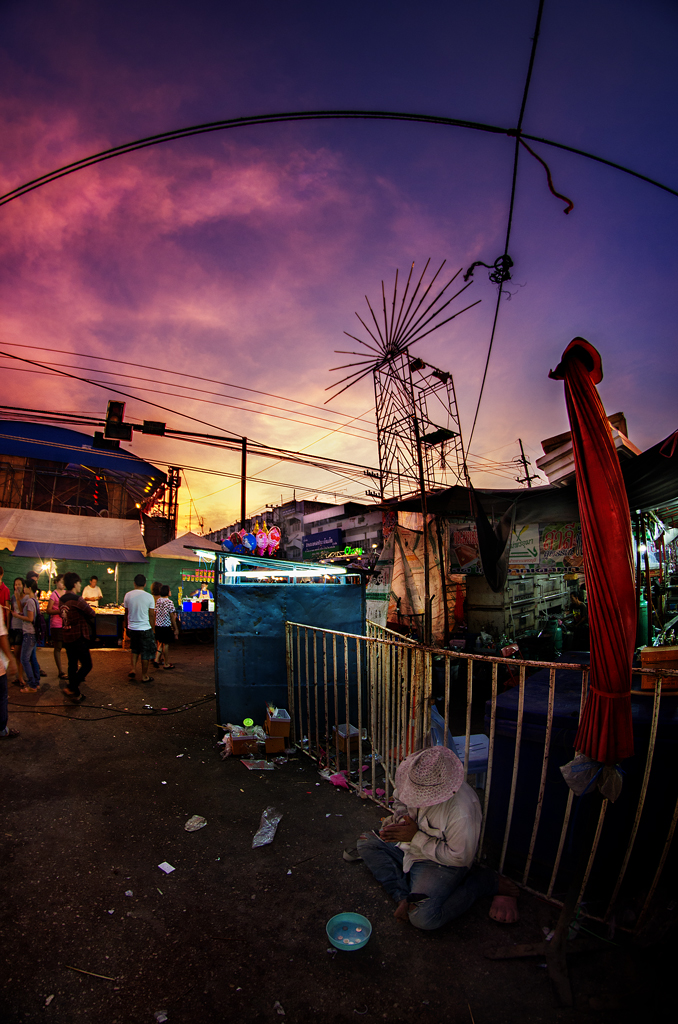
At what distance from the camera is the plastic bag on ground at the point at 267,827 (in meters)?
3.56

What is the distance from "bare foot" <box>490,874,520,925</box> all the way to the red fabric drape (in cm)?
128

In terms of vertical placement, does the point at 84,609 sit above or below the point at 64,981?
above

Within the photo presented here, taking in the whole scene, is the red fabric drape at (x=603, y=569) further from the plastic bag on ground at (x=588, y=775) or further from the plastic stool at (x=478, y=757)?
the plastic stool at (x=478, y=757)

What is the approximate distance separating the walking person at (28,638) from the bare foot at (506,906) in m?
8.45

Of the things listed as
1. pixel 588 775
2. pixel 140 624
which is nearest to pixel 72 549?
pixel 140 624

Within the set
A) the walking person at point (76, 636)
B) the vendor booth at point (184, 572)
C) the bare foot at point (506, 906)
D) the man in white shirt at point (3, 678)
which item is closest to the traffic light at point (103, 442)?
the walking person at point (76, 636)

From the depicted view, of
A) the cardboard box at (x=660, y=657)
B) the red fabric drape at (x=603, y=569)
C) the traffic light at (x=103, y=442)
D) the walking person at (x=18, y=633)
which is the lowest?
the walking person at (x=18, y=633)

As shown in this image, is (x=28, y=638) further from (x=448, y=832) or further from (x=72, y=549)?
(x=72, y=549)

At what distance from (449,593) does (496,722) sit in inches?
292

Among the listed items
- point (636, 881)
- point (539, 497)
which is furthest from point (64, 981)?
point (539, 497)

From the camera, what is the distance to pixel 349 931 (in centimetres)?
265

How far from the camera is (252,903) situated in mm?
2883

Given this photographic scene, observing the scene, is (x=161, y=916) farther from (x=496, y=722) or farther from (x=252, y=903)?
(x=496, y=722)

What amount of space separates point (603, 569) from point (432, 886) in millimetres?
2412
